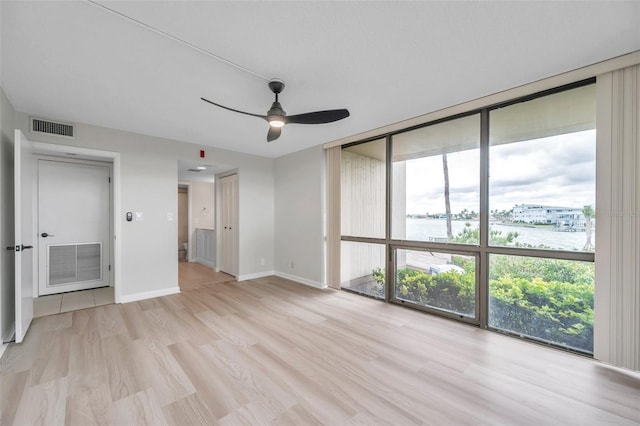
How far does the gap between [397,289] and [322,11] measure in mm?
3398

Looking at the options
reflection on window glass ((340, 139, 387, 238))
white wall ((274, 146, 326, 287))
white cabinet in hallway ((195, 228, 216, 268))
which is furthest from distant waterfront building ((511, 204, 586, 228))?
white cabinet in hallway ((195, 228, 216, 268))

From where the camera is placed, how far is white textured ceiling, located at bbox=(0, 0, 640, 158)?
163 centimetres

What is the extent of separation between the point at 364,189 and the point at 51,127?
4.33 m

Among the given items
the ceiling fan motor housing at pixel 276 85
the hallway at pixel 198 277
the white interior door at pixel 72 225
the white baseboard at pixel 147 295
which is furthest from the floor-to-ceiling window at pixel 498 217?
the white interior door at pixel 72 225

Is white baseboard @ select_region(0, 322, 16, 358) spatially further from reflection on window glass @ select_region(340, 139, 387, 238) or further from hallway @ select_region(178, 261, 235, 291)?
reflection on window glass @ select_region(340, 139, 387, 238)

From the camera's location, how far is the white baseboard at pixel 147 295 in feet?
12.4

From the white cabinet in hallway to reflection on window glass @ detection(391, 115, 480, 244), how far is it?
173 inches

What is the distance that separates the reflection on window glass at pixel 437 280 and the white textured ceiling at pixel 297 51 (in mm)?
1889

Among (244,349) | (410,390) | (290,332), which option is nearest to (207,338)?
(244,349)

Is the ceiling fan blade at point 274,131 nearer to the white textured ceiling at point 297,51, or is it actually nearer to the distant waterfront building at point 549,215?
the white textured ceiling at point 297,51

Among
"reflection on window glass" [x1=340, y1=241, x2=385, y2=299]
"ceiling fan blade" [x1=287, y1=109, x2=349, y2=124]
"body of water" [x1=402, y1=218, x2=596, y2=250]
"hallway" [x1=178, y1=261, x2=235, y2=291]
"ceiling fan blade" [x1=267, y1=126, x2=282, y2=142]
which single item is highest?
"ceiling fan blade" [x1=287, y1=109, x2=349, y2=124]

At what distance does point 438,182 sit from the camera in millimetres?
Result: 3377

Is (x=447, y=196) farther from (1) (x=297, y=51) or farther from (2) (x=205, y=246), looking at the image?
(2) (x=205, y=246)

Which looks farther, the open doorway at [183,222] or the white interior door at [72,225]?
the open doorway at [183,222]
